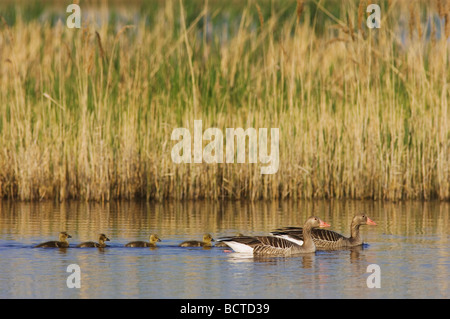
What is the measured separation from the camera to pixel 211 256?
34.9ft

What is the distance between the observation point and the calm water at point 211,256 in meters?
8.57

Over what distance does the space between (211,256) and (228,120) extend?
5.23 metres

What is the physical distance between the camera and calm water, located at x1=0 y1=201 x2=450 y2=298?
8.57 metres

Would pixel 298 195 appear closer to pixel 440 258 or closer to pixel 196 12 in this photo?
pixel 196 12

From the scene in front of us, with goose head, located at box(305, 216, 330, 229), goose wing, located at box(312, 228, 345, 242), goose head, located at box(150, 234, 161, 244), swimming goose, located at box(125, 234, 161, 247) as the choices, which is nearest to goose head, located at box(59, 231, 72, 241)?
swimming goose, located at box(125, 234, 161, 247)

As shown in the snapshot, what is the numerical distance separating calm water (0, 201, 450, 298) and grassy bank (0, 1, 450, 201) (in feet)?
1.47

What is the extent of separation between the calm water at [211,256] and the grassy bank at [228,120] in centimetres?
45

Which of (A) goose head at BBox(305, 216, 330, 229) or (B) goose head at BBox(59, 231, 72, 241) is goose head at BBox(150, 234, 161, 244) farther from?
(A) goose head at BBox(305, 216, 330, 229)

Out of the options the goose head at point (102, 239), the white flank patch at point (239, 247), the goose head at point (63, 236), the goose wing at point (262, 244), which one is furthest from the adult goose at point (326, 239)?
the goose head at point (63, 236)

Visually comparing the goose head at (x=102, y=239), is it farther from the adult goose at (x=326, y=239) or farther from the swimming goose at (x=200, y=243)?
the adult goose at (x=326, y=239)

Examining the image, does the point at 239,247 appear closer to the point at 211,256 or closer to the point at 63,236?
the point at 211,256

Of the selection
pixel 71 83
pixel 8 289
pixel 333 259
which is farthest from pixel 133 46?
pixel 8 289

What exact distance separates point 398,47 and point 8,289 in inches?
372

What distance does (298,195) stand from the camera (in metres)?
15.7
